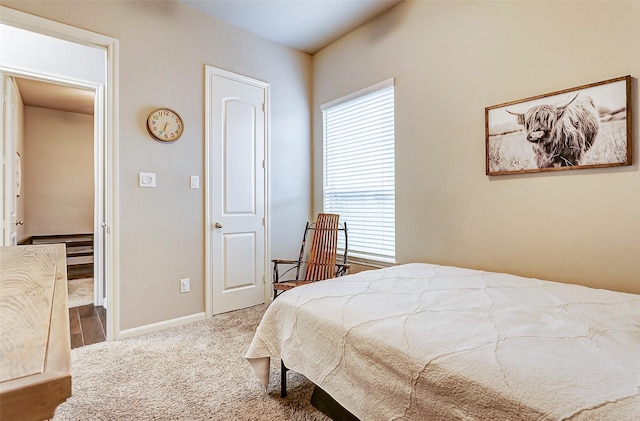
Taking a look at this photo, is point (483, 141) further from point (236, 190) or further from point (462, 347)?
point (236, 190)

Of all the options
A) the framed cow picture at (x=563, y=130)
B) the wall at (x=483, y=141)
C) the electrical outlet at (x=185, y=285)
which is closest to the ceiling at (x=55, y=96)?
the electrical outlet at (x=185, y=285)

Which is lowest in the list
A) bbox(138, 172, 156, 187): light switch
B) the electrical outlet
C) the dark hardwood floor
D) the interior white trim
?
the dark hardwood floor

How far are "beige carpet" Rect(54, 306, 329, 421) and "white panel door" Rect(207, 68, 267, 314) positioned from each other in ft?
2.25

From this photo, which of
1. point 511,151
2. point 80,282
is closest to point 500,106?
point 511,151

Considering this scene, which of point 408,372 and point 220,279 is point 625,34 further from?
point 220,279

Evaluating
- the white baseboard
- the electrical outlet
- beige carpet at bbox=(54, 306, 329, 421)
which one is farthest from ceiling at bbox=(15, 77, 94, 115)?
beige carpet at bbox=(54, 306, 329, 421)

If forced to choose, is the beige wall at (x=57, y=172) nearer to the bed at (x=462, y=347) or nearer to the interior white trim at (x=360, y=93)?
the interior white trim at (x=360, y=93)

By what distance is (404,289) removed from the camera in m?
1.73

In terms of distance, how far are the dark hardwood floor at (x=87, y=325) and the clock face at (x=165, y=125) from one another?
158 centimetres

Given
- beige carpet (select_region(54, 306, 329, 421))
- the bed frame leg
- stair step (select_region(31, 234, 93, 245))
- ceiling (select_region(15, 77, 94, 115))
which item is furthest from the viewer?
stair step (select_region(31, 234, 93, 245))

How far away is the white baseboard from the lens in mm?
2553

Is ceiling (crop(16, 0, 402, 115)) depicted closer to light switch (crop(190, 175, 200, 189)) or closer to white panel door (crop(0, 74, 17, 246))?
light switch (crop(190, 175, 200, 189))

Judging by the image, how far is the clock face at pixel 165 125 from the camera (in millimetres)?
2668

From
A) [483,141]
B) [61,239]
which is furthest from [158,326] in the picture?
[61,239]
